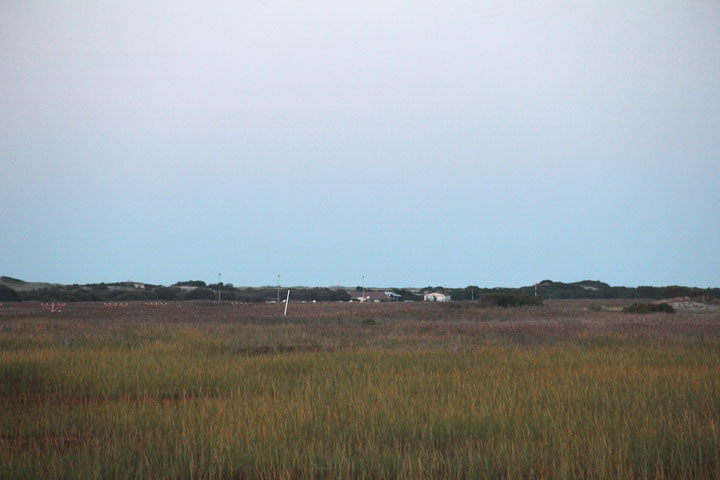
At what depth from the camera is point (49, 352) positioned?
16.2 meters

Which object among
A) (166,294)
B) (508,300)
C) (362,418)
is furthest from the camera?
(166,294)

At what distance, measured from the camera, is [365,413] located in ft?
28.5

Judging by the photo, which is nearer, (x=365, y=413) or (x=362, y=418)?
(x=362, y=418)

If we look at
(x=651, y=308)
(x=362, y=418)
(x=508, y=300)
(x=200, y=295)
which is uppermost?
(x=200, y=295)

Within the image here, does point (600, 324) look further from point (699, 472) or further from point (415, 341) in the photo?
point (699, 472)

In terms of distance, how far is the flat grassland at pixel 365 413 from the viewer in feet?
20.6

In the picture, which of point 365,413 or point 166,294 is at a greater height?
point 166,294

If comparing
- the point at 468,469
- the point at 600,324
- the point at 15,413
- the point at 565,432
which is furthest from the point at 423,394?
the point at 600,324

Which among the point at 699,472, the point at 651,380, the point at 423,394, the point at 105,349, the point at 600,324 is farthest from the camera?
the point at 600,324

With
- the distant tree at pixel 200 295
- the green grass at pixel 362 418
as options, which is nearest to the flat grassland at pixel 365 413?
the green grass at pixel 362 418

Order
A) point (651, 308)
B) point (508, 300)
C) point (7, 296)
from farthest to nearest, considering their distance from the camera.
Result: 1. point (7, 296)
2. point (508, 300)
3. point (651, 308)

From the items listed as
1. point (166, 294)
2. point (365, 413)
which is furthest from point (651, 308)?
point (166, 294)

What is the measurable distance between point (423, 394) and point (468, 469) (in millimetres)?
4198

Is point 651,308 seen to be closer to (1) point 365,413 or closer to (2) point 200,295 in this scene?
(1) point 365,413
